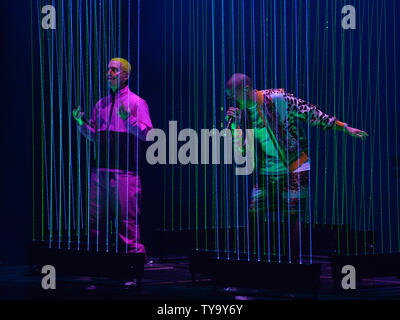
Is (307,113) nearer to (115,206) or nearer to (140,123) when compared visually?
(140,123)

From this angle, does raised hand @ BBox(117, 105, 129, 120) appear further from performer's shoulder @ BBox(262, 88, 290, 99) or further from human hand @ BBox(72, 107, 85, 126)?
performer's shoulder @ BBox(262, 88, 290, 99)

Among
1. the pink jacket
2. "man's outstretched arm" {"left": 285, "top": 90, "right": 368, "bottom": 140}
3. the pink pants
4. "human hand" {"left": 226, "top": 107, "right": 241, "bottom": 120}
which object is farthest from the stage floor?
"human hand" {"left": 226, "top": 107, "right": 241, "bottom": 120}

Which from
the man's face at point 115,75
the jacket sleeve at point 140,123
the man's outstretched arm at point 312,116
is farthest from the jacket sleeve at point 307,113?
the man's face at point 115,75

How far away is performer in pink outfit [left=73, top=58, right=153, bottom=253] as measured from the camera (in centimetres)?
518

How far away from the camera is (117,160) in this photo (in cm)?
524

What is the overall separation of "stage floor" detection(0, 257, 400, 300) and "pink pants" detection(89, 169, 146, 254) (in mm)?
356

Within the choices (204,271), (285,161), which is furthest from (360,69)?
(204,271)

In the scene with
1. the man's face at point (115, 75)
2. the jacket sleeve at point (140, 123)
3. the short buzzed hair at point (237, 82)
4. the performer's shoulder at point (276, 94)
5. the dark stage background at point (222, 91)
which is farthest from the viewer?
the dark stage background at point (222, 91)

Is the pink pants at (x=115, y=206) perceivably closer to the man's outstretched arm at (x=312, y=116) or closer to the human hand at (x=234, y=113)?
the human hand at (x=234, y=113)

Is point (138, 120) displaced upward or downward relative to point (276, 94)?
downward

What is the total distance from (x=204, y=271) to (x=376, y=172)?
2.47m

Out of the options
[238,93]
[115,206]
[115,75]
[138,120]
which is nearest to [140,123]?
[138,120]

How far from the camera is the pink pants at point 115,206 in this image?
5188mm

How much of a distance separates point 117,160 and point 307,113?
154cm
